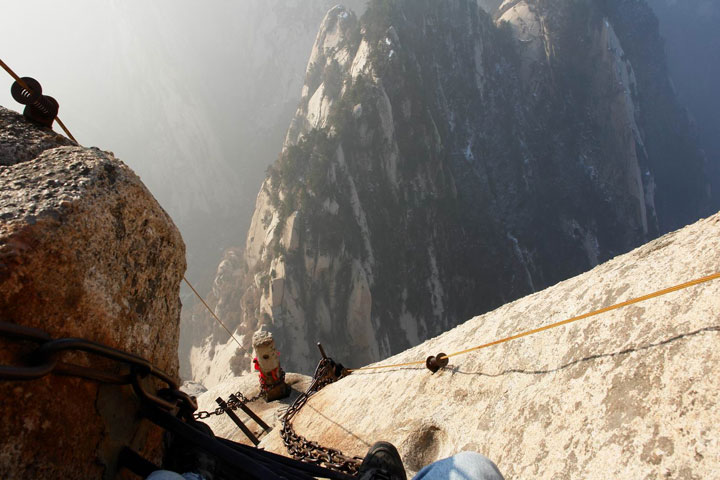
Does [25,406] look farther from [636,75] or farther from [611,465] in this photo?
[636,75]

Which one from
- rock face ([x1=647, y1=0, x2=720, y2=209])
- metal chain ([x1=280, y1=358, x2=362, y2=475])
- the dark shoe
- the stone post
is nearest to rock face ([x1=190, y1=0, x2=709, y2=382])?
the stone post

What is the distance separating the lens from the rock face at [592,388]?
1.69m

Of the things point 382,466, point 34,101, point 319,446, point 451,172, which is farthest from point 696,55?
point 34,101

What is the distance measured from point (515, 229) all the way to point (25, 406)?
141 feet

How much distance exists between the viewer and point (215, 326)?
117ft

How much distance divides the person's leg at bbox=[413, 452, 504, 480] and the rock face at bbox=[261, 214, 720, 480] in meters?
→ 0.56

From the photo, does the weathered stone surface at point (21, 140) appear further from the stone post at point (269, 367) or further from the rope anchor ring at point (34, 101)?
the stone post at point (269, 367)

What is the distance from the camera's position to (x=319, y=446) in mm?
3740

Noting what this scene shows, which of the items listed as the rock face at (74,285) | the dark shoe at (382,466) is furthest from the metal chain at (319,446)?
the rock face at (74,285)

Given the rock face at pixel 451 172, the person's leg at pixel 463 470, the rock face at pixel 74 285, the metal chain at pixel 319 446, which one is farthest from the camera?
the rock face at pixel 451 172

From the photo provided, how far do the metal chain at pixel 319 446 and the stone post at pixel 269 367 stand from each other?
2.79 metres

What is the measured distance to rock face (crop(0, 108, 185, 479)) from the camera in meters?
1.26

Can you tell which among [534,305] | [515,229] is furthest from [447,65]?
[534,305]

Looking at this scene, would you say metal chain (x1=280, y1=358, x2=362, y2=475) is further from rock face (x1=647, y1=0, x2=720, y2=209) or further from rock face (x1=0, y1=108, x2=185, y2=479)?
rock face (x1=647, y1=0, x2=720, y2=209)
